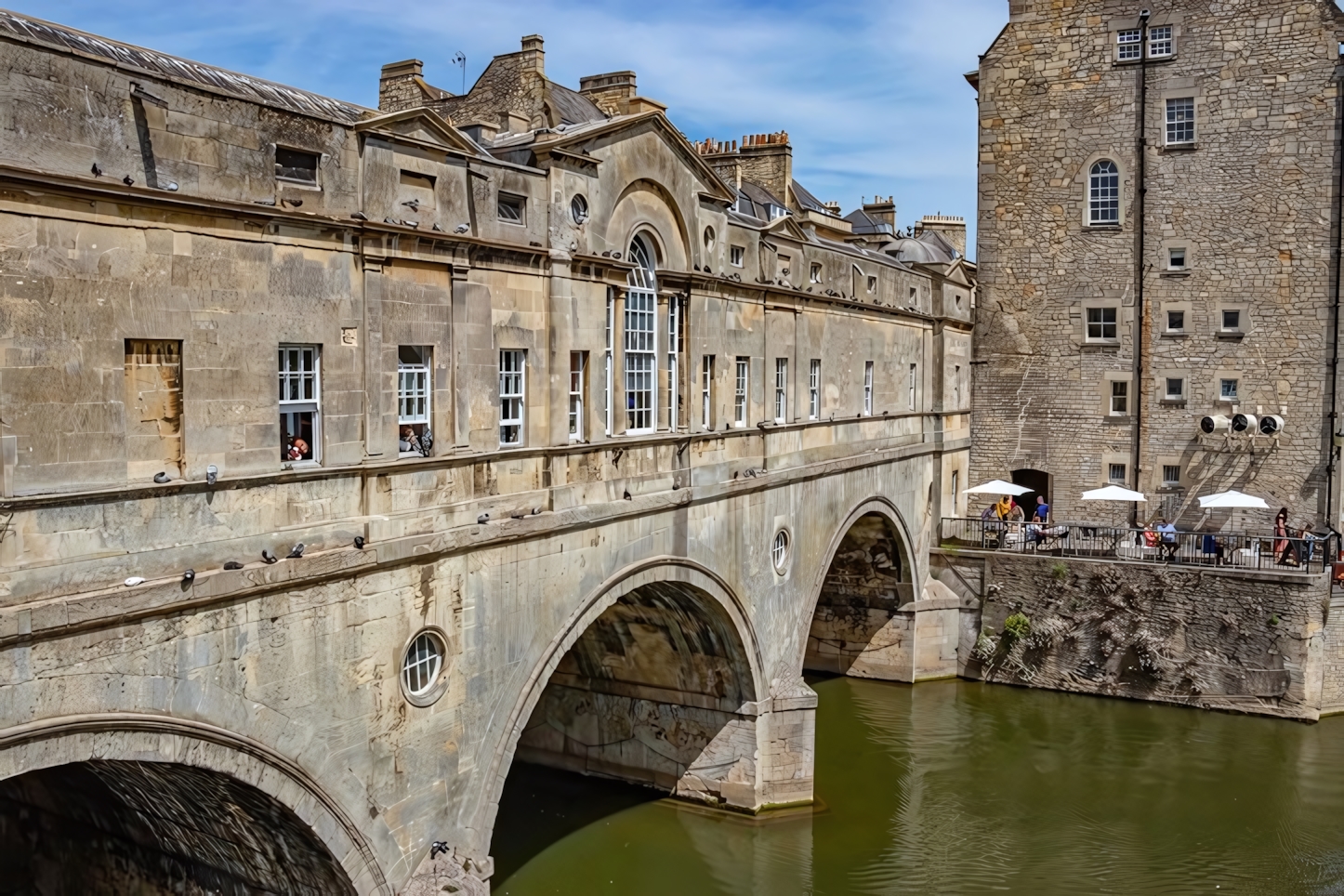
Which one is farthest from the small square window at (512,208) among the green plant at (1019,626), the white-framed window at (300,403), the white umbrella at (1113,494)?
the white umbrella at (1113,494)

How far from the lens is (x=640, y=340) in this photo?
15.8m

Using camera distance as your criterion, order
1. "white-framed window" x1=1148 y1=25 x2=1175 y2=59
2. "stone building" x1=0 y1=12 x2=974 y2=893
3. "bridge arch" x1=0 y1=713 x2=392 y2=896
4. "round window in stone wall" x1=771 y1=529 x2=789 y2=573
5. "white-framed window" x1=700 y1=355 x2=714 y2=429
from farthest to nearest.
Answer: "white-framed window" x1=1148 y1=25 x2=1175 y2=59, "round window in stone wall" x1=771 y1=529 x2=789 y2=573, "white-framed window" x1=700 y1=355 x2=714 y2=429, "bridge arch" x1=0 y1=713 x2=392 y2=896, "stone building" x1=0 y1=12 x2=974 y2=893

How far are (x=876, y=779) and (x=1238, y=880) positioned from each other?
6.00 meters

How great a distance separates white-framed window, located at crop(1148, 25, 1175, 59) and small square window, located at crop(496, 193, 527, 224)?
21.1 meters

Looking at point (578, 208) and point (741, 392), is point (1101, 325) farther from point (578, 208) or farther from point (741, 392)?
point (578, 208)

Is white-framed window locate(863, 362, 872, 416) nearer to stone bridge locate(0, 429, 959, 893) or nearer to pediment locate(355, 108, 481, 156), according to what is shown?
stone bridge locate(0, 429, 959, 893)

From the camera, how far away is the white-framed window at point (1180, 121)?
2805cm

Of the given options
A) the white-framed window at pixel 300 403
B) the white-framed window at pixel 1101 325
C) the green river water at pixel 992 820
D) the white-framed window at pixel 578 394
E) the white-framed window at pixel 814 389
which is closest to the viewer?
the white-framed window at pixel 300 403

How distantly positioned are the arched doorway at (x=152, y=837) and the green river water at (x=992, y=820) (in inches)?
215

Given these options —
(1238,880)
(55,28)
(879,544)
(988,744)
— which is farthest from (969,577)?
(55,28)

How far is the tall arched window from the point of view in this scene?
1548 cm

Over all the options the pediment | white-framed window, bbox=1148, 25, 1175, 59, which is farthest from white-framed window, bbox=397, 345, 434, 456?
white-framed window, bbox=1148, 25, 1175, 59

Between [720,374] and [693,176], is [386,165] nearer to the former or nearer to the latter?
[693,176]

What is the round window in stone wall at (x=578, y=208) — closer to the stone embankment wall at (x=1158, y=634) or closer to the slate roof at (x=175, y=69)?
the slate roof at (x=175, y=69)
